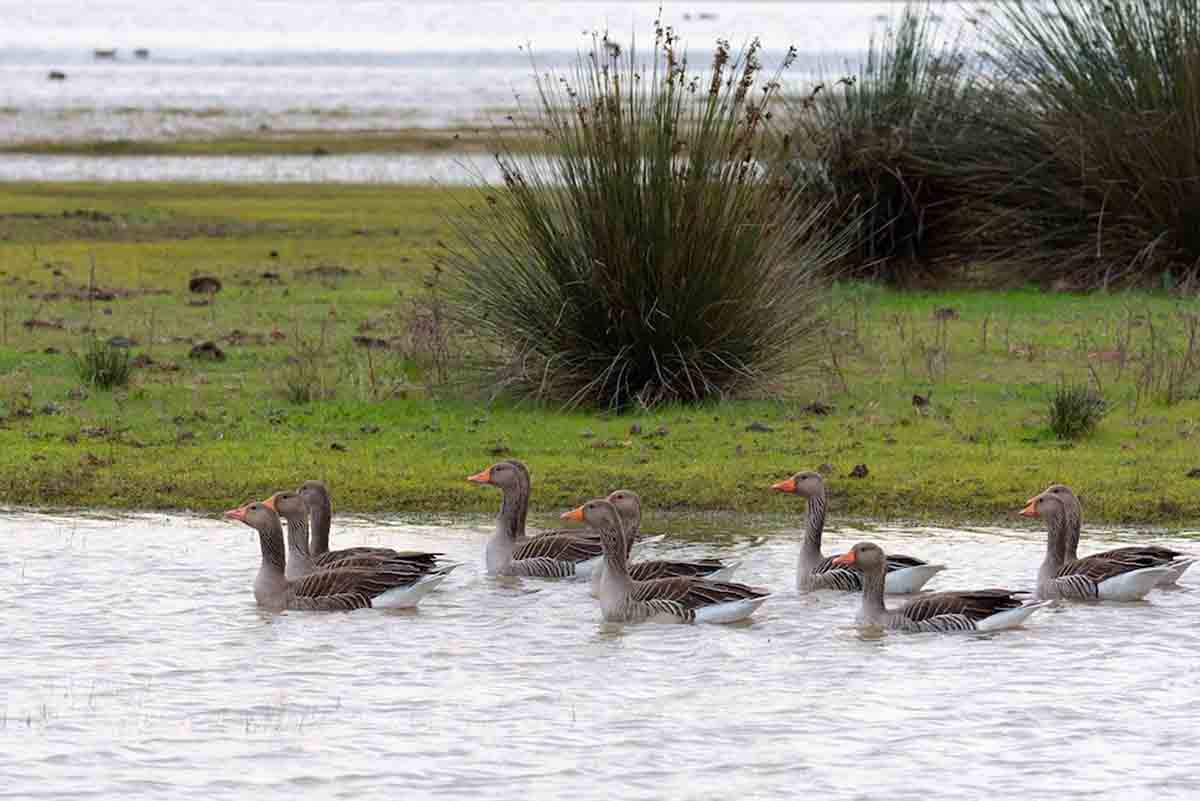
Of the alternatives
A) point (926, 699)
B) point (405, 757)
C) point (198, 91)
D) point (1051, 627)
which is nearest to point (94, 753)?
point (405, 757)

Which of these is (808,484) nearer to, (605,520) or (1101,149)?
(605,520)

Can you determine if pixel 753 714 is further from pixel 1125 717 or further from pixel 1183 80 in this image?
pixel 1183 80

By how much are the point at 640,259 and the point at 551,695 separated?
7.76 meters

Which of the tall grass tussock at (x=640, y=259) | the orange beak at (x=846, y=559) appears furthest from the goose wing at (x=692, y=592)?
the tall grass tussock at (x=640, y=259)

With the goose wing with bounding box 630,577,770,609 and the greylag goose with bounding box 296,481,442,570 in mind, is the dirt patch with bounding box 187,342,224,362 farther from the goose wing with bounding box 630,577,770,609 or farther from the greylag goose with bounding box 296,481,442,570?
the goose wing with bounding box 630,577,770,609

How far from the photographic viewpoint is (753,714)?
9852 millimetres

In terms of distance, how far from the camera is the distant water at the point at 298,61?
7219 cm

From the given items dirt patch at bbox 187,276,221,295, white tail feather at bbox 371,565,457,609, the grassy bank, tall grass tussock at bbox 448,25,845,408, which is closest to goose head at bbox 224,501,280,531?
white tail feather at bbox 371,565,457,609

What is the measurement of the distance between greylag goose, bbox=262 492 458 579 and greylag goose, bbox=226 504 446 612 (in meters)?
0.10

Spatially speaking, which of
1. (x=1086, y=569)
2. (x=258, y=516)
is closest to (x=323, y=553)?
(x=258, y=516)

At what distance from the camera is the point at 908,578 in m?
12.5

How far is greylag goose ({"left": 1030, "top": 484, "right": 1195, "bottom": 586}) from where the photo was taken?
39.4 ft

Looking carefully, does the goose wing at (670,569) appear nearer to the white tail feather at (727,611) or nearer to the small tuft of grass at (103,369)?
the white tail feather at (727,611)

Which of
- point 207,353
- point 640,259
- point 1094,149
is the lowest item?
point 207,353
